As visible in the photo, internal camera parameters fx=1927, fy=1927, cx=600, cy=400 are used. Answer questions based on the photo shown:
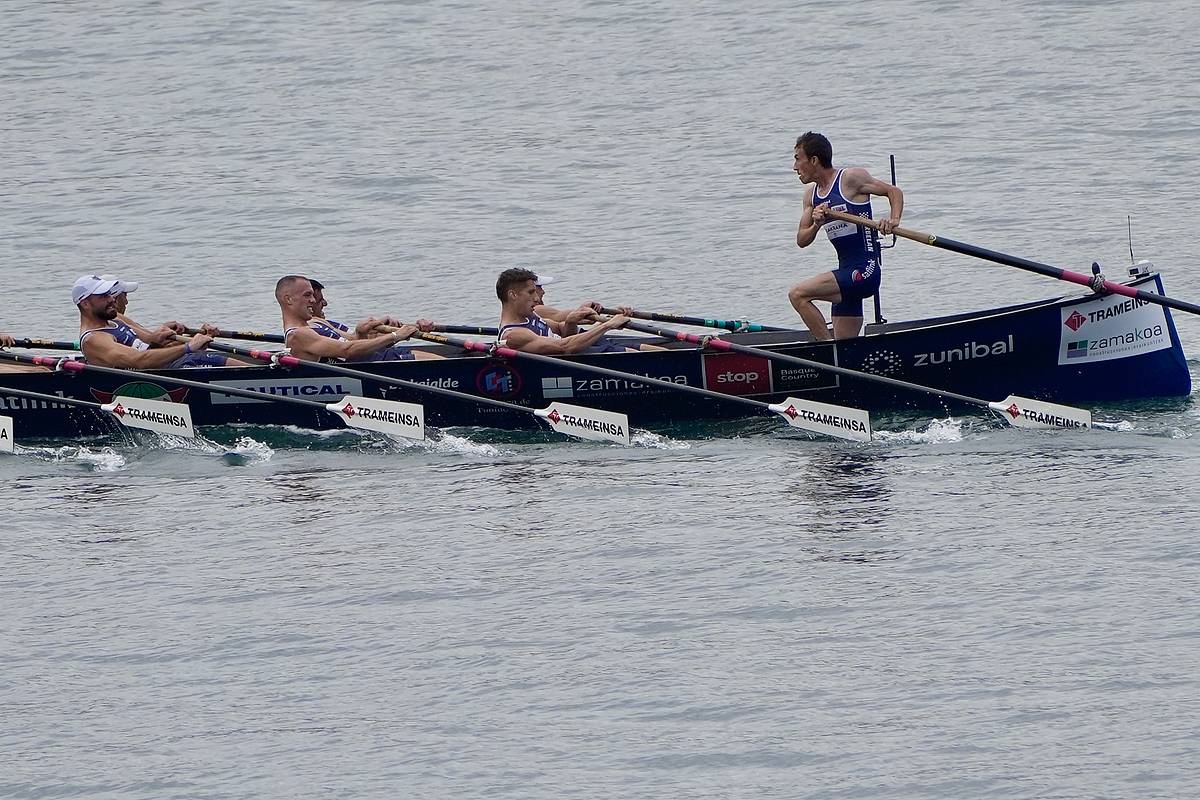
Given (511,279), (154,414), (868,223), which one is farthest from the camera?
(154,414)

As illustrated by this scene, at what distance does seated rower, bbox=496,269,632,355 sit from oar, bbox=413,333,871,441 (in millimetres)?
260

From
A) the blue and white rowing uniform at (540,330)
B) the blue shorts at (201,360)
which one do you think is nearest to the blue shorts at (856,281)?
the blue and white rowing uniform at (540,330)

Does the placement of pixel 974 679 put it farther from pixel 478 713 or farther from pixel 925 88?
pixel 925 88

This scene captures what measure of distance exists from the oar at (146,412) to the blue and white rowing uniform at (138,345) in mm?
407

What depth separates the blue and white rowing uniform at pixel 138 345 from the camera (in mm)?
17406

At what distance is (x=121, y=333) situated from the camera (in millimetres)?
17703

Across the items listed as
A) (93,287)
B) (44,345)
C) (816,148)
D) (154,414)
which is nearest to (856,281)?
(816,148)

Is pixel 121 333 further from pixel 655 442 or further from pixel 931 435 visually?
pixel 931 435

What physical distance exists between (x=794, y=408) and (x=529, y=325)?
2481mm

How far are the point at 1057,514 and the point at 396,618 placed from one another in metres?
5.07

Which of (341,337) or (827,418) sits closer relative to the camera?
Result: (827,418)

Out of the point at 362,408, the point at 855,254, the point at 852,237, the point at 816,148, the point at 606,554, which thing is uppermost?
the point at 816,148

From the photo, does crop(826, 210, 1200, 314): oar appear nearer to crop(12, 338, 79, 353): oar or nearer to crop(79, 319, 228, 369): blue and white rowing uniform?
crop(79, 319, 228, 369): blue and white rowing uniform

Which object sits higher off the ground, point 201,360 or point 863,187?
point 863,187
